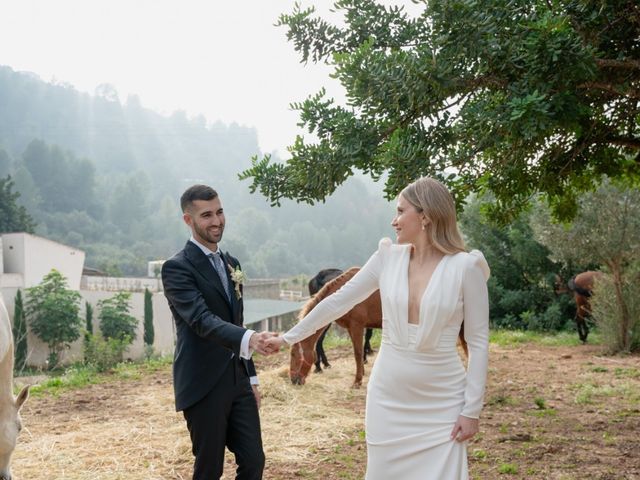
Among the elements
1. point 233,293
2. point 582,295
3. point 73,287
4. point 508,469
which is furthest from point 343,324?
point 73,287

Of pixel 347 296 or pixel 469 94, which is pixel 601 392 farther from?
pixel 347 296

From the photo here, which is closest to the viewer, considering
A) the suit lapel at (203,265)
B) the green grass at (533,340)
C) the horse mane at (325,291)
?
the suit lapel at (203,265)

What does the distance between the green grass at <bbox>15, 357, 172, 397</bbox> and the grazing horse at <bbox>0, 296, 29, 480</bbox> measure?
5158 millimetres

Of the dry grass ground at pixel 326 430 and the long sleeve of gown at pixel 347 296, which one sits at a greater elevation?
the long sleeve of gown at pixel 347 296

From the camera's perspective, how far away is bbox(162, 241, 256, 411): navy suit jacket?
11.0 ft

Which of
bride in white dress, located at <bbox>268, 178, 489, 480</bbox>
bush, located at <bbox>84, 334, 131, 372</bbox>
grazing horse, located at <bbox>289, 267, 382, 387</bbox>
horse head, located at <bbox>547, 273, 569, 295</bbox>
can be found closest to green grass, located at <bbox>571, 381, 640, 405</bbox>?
grazing horse, located at <bbox>289, 267, 382, 387</bbox>

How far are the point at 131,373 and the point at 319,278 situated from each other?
3.62m

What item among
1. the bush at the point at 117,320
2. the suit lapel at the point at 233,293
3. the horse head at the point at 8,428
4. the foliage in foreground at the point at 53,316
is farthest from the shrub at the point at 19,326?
the suit lapel at the point at 233,293

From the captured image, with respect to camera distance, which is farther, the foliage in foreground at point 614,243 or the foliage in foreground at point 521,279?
the foliage in foreground at point 521,279

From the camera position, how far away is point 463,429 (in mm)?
2852

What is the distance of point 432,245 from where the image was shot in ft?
9.96

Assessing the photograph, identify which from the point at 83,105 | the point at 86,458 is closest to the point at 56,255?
the point at 86,458

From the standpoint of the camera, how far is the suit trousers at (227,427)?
3420 millimetres

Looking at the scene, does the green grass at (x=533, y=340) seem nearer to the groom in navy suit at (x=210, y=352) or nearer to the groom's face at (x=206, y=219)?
the groom in navy suit at (x=210, y=352)
